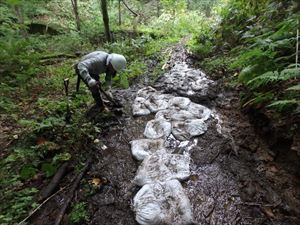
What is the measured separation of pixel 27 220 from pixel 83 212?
0.57 metres

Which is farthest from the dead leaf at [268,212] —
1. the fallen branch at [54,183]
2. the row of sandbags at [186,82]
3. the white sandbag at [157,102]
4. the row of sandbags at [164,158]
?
the row of sandbags at [186,82]

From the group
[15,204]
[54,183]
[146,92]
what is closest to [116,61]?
[146,92]

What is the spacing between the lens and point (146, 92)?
17.3 ft

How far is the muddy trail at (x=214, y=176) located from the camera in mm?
Result: 2484

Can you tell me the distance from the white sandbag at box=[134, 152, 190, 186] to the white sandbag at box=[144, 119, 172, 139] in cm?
51

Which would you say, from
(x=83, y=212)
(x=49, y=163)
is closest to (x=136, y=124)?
(x=49, y=163)

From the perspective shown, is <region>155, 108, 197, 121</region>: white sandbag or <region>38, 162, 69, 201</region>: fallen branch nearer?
<region>38, 162, 69, 201</region>: fallen branch

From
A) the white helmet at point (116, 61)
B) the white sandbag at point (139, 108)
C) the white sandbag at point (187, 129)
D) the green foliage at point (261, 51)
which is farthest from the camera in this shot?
the white sandbag at point (139, 108)

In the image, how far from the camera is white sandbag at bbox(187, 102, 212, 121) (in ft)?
13.4

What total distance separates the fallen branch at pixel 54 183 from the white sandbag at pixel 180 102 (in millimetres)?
2205

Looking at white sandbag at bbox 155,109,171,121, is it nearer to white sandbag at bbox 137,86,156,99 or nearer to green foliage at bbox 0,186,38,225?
white sandbag at bbox 137,86,156,99

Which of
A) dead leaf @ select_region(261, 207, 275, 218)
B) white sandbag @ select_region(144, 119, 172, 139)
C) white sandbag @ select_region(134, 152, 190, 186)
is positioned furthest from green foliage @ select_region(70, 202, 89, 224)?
dead leaf @ select_region(261, 207, 275, 218)

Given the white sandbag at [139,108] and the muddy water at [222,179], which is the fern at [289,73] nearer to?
the muddy water at [222,179]

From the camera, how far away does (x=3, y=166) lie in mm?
3061
